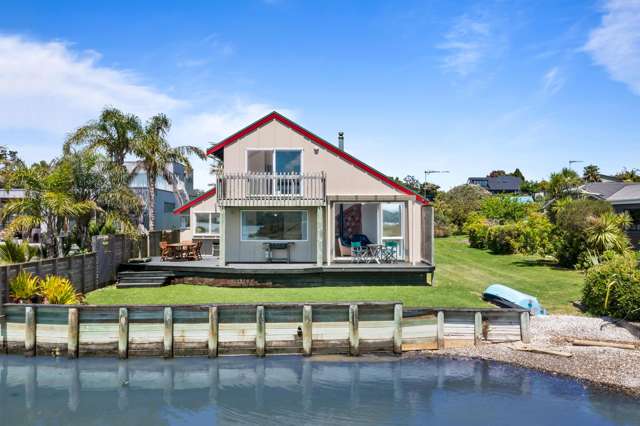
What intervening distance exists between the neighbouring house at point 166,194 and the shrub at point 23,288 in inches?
778

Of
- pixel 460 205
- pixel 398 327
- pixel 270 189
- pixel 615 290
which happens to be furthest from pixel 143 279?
pixel 460 205

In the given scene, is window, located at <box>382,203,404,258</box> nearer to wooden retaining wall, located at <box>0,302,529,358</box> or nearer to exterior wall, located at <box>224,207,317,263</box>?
exterior wall, located at <box>224,207,317,263</box>

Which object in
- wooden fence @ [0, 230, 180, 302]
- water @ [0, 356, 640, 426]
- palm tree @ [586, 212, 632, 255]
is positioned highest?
palm tree @ [586, 212, 632, 255]

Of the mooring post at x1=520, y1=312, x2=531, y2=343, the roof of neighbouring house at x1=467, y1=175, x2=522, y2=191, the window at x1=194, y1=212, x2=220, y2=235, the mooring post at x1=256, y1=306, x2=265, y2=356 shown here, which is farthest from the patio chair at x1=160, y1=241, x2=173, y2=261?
the roof of neighbouring house at x1=467, y1=175, x2=522, y2=191

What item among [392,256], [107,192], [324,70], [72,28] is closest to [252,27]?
[324,70]

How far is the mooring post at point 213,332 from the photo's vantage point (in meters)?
12.3

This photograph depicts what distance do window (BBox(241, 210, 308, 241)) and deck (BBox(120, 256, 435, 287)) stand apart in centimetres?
162

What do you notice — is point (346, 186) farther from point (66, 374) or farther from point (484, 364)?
point (66, 374)

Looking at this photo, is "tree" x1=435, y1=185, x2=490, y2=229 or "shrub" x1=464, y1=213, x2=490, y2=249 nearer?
"shrub" x1=464, y1=213, x2=490, y2=249

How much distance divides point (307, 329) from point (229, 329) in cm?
229

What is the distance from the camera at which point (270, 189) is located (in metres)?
19.2

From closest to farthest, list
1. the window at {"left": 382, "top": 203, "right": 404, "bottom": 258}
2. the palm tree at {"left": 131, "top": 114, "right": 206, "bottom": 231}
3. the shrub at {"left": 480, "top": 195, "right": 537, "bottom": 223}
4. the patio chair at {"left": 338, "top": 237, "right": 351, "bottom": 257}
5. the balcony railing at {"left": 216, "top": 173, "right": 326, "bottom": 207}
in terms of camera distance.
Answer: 1. the balcony railing at {"left": 216, "top": 173, "right": 326, "bottom": 207}
2. the window at {"left": 382, "top": 203, "right": 404, "bottom": 258}
3. the patio chair at {"left": 338, "top": 237, "right": 351, "bottom": 257}
4. the palm tree at {"left": 131, "top": 114, "right": 206, "bottom": 231}
5. the shrub at {"left": 480, "top": 195, "right": 537, "bottom": 223}

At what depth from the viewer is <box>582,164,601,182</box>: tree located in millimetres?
72188

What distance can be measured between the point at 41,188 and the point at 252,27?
1109 cm
